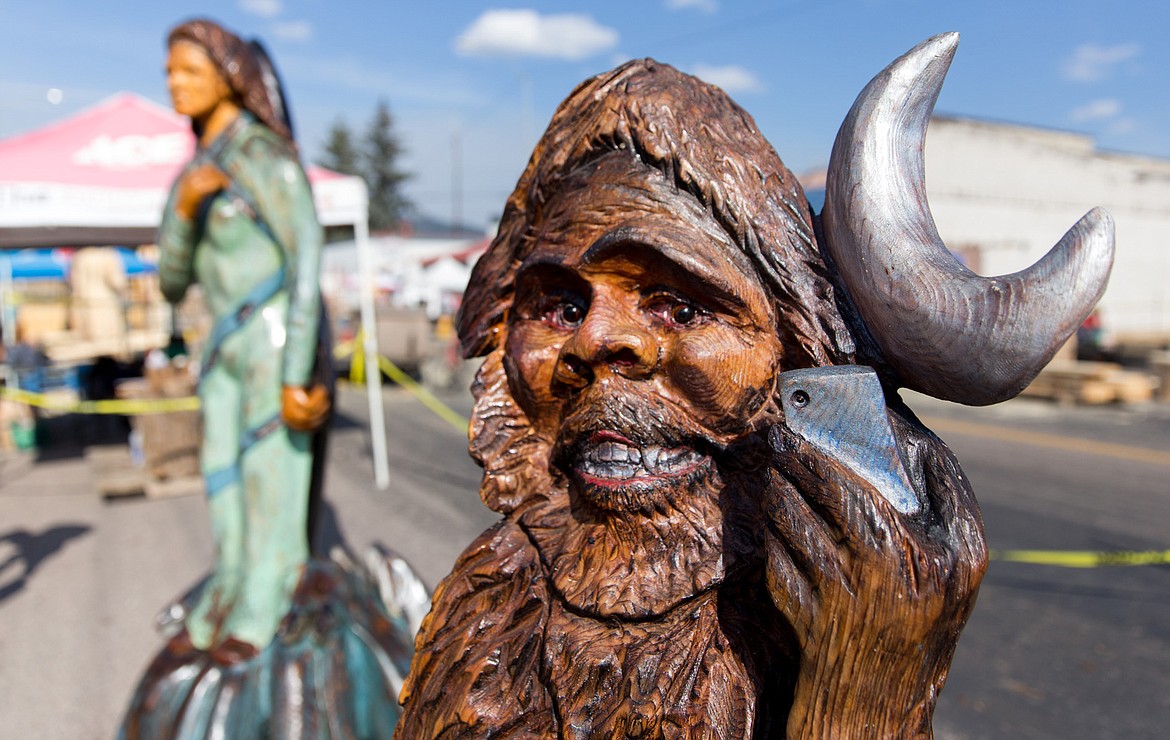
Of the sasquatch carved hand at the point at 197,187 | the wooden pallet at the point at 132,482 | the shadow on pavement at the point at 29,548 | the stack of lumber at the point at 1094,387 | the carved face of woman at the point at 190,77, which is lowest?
the shadow on pavement at the point at 29,548

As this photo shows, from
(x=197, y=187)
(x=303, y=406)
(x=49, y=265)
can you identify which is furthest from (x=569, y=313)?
(x=49, y=265)

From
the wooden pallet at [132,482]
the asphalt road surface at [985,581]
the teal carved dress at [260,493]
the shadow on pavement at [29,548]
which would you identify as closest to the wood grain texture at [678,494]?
the teal carved dress at [260,493]

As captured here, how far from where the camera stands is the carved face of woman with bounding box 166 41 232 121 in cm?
250

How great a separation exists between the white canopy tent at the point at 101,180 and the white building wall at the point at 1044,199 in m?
12.2

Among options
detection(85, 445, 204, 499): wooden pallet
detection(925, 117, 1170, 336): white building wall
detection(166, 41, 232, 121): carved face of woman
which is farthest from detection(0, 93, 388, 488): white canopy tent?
detection(925, 117, 1170, 336): white building wall

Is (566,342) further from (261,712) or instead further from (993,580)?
(993,580)

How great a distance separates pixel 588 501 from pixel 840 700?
0.37 meters

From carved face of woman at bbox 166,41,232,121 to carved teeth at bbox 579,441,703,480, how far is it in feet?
7.00

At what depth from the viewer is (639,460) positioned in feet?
3.35

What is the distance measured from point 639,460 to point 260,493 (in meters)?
1.79

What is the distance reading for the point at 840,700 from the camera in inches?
33.8

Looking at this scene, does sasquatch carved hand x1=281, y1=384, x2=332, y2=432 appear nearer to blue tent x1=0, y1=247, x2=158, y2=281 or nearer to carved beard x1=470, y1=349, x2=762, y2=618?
carved beard x1=470, y1=349, x2=762, y2=618

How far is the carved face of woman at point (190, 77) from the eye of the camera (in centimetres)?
250

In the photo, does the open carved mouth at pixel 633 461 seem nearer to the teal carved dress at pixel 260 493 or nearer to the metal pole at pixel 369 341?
the teal carved dress at pixel 260 493
